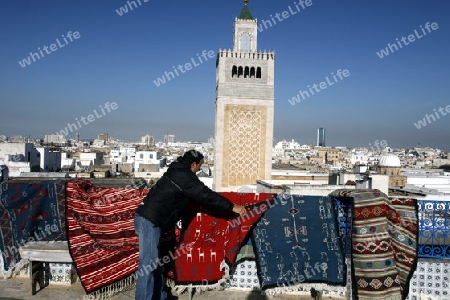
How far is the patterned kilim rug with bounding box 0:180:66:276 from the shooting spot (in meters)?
4.07

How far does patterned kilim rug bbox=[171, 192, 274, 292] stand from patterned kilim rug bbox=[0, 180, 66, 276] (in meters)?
1.39

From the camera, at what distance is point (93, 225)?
393 centimetres

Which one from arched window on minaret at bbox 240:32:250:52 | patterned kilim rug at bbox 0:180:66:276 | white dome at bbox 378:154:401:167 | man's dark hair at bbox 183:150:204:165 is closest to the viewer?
man's dark hair at bbox 183:150:204:165

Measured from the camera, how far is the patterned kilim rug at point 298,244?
3737mm

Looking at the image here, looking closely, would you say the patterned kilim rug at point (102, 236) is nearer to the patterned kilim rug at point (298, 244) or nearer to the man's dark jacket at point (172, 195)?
the man's dark jacket at point (172, 195)

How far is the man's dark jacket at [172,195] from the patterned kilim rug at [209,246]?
2.14 ft

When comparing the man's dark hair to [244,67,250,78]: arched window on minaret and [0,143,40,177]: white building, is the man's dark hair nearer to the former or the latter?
[244,67,250,78]: arched window on minaret

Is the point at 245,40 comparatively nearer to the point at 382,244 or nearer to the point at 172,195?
the point at 382,244

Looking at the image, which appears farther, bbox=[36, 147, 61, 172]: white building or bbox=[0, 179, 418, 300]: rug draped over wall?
bbox=[36, 147, 61, 172]: white building

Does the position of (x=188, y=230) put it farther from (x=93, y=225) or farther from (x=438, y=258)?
(x=438, y=258)

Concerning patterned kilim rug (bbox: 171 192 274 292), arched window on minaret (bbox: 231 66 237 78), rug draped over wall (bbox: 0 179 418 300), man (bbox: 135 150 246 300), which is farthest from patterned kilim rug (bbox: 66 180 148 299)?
arched window on minaret (bbox: 231 66 237 78)

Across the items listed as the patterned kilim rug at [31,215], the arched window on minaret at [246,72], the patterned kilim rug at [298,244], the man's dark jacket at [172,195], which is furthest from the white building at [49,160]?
the man's dark jacket at [172,195]

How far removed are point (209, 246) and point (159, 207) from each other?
0.93 m

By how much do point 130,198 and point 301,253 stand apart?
1.90 m
